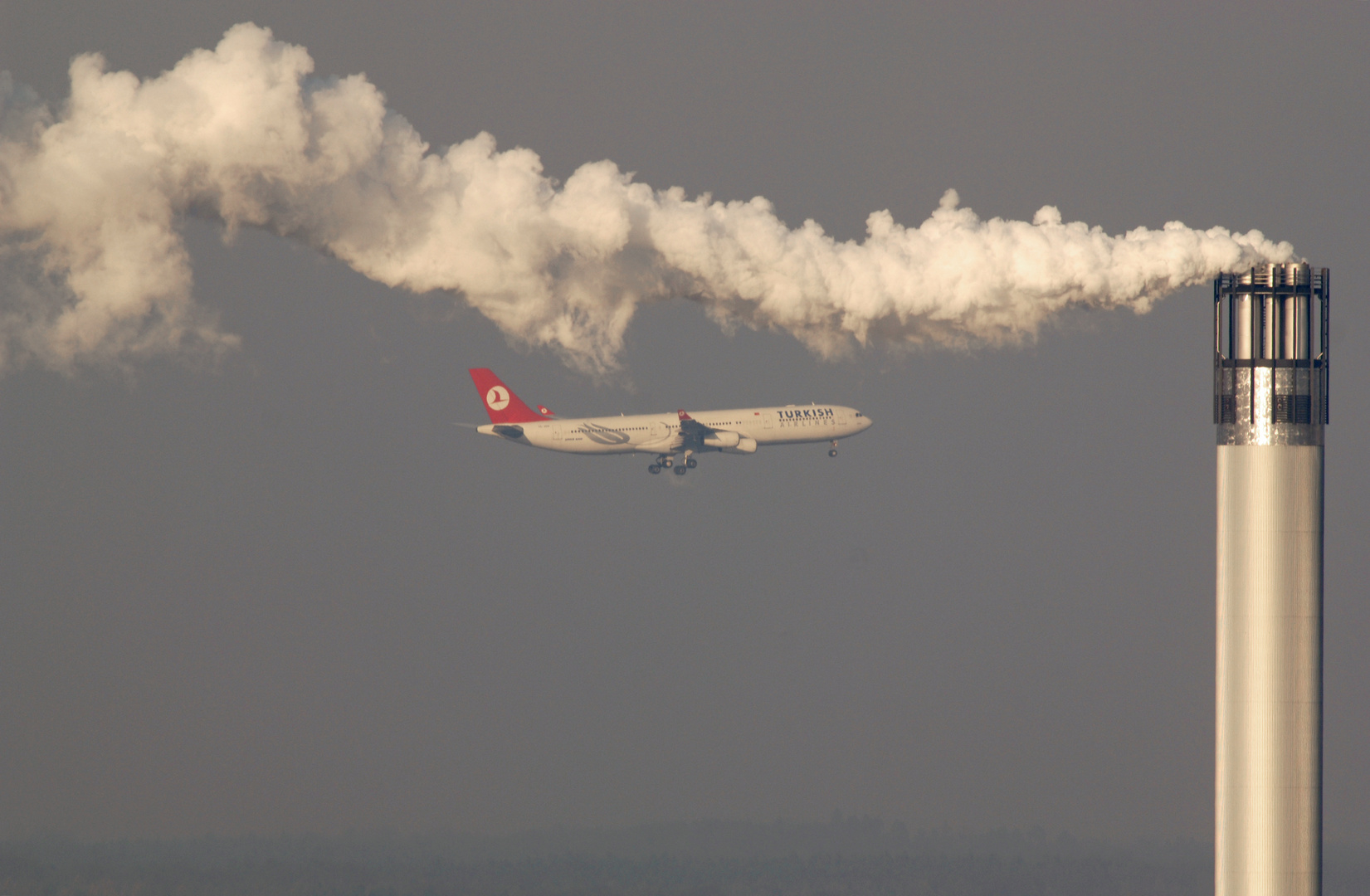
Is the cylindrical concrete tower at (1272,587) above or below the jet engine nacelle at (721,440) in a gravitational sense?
below

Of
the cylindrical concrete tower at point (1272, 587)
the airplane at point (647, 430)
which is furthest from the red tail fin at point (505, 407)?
the cylindrical concrete tower at point (1272, 587)

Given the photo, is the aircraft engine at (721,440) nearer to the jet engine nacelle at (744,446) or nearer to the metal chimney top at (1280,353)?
the jet engine nacelle at (744,446)

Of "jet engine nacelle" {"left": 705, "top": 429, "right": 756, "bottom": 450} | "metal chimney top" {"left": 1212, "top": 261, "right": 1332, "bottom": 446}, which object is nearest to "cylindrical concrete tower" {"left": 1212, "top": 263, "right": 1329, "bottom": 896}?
"metal chimney top" {"left": 1212, "top": 261, "right": 1332, "bottom": 446}

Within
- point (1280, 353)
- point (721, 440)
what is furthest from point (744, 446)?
point (1280, 353)

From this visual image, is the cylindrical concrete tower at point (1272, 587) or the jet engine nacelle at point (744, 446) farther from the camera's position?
the jet engine nacelle at point (744, 446)

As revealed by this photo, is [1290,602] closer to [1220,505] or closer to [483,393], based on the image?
[1220,505]

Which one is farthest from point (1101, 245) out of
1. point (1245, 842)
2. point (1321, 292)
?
point (1245, 842)

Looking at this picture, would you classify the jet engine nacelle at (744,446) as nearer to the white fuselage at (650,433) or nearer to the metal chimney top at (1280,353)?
the white fuselage at (650,433)
